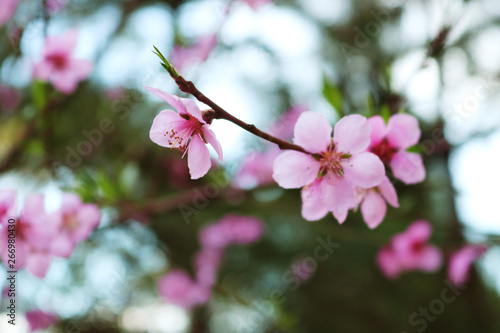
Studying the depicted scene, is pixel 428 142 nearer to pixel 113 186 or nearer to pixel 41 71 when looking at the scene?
pixel 113 186

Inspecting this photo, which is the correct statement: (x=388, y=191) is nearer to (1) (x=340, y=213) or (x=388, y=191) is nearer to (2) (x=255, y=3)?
(1) (x=340, y=213)

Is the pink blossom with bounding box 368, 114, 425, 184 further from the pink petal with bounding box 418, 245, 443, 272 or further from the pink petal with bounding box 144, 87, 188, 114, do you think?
the pink petal with bounding box 418, 245, 443, 272

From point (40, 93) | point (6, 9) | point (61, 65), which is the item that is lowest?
point (40, 93)

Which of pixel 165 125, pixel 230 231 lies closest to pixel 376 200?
pixel 165 125

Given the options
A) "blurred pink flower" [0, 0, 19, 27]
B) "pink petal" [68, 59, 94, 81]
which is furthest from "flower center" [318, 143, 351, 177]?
"blurred pink flower" [0, 0, 19, 27]

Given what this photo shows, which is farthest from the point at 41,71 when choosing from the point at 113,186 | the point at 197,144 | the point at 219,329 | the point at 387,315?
the point at 387,315

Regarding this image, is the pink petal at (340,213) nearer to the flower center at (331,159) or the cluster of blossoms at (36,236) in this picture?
the flower center at (331,159)

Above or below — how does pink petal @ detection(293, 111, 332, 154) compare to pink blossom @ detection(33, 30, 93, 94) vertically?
below
